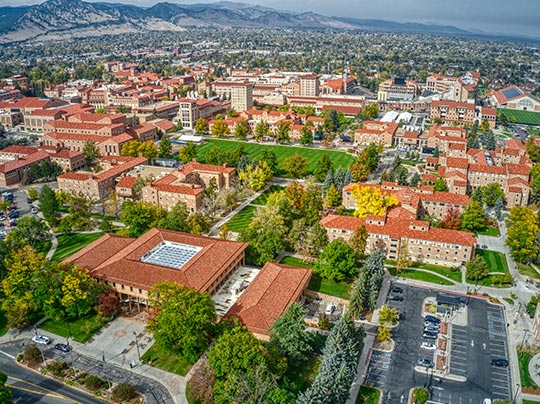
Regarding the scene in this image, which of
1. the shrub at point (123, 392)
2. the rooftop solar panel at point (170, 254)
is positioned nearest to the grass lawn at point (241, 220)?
the rooftop solar panel at point (170, 254)

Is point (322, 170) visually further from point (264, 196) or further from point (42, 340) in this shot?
point (42, 340)

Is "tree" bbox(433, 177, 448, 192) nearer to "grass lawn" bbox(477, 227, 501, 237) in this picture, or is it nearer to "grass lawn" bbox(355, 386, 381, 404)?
"grass lawn" bbox(477, 227, 501, 237)

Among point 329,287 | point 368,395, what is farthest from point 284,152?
point 368,395

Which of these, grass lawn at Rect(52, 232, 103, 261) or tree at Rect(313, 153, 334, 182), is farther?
tree at Rect(313, 153, 334, 182)

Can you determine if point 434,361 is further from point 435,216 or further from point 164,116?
point 164,116

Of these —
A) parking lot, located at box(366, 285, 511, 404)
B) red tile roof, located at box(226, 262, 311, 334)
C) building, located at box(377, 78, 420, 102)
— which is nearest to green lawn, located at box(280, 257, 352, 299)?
red tile roof, located at box(226, 262, 311, 334)

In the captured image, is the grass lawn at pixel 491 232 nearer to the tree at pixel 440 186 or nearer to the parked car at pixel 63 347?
the tree at pixel 440 186

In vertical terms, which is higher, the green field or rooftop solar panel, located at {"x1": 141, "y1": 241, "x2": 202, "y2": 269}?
the green field
